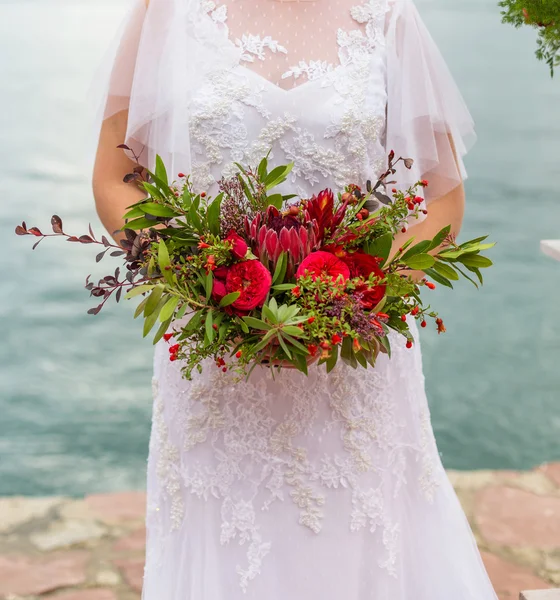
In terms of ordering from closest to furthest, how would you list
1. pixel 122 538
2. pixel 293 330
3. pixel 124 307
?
pixel 293 330, pixel 122 538, pixel 124 307

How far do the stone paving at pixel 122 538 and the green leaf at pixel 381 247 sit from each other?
171 cm

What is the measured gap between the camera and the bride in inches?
60.0

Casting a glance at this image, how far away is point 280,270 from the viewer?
3.91 feet

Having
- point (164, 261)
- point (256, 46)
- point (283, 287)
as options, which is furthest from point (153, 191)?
point (256, 46)

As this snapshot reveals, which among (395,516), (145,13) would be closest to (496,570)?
(395,516)

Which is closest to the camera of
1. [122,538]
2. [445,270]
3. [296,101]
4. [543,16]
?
[445,270]

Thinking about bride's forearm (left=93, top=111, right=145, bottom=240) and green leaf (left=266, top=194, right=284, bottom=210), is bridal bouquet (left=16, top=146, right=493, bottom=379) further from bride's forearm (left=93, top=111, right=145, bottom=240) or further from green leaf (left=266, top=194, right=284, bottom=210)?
bride's forearm (left=93, top=111, right=145, bottom=240)

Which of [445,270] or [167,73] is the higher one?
[167,73]

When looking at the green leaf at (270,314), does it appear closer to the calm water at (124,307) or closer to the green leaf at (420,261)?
the green leaf at (420,261)

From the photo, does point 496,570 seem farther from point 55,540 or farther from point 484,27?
point 484,27

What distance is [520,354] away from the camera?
3920 mm

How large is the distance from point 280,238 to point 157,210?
0.20 m

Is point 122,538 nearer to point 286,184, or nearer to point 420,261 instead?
point 286,184

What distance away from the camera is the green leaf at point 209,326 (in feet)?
3.75
